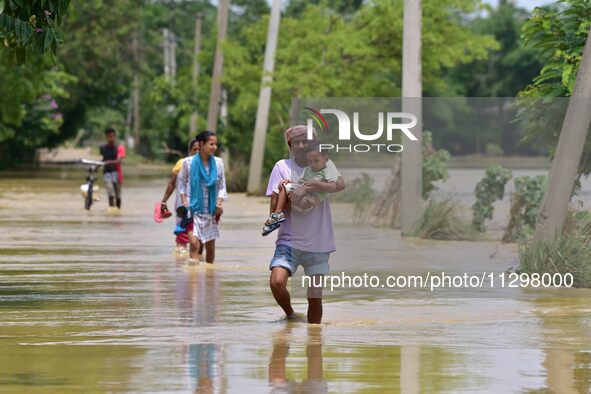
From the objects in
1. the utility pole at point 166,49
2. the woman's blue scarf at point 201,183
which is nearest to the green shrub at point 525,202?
the woman's blue scarf at point 201,183

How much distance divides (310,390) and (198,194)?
10166 mm

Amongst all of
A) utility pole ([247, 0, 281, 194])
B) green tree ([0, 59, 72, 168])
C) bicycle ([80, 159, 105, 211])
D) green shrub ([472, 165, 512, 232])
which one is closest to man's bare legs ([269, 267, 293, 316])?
green shrub ([472, 165, 512, 232])

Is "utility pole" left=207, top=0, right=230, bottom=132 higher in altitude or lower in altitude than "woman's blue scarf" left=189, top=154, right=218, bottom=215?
higher

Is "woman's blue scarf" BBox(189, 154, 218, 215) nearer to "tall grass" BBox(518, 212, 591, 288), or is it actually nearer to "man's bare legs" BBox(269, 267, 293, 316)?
"tall grass" BBox(518, 212, 591, 288)

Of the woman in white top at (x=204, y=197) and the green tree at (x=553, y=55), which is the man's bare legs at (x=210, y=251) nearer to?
the woman in white top at (x=204, y=197)

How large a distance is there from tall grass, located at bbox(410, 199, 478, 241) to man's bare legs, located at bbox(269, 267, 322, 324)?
37.1 feet

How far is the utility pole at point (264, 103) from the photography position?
140ft

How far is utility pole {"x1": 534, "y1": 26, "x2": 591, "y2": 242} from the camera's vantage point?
17750 mm

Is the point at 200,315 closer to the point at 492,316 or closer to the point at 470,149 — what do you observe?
the point at 492,316

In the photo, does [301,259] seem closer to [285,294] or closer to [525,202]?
[285,294]

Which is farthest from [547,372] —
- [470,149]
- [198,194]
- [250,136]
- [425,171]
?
[250,136]

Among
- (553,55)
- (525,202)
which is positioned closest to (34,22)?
(553,55)

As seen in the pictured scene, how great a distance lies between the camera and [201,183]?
66.0ft

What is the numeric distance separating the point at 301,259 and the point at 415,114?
12.0 m
